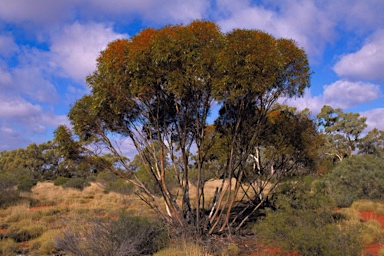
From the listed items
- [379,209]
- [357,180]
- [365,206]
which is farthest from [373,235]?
[357,180]

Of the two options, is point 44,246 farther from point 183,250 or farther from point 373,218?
point 373,218

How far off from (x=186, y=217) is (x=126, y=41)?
5.92m

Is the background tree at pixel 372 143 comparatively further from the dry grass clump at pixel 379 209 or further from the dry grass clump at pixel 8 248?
the dry grass clump at pixel 8 248

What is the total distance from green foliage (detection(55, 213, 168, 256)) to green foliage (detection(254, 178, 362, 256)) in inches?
120

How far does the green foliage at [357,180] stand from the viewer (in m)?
19.6

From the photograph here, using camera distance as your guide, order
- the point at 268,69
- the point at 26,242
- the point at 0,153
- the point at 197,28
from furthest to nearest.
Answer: the point at 0,153 < the point at 26,242 < the point at 197,28 < the point at 268,69

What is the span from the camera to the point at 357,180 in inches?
827

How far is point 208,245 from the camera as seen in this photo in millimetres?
9359

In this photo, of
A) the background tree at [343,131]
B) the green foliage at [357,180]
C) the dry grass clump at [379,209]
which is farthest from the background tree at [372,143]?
the dry grass clump at [379,209]

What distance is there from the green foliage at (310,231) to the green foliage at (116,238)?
3.06 metres

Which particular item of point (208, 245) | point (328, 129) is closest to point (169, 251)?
point (208, 245)

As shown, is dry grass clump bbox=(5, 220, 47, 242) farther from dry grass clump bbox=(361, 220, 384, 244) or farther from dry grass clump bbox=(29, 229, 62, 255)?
dry grass clump bbox=(361, 220, 384, 244)

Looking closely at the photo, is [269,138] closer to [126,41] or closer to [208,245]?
[208,245]

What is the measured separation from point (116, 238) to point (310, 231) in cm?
492
